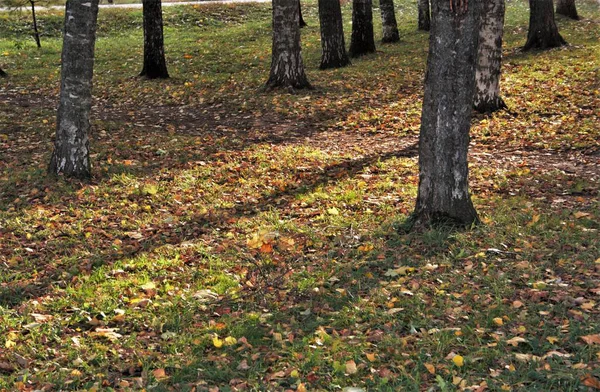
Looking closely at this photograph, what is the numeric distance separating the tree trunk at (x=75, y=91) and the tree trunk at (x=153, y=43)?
24.4 ft

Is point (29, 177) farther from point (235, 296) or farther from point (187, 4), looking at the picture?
point (187, 4)

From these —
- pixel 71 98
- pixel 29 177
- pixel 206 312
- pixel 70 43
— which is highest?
pixel 70 43

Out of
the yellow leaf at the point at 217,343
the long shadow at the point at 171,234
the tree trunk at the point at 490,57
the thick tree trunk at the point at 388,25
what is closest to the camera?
the yellow leaf at the point at 217,343

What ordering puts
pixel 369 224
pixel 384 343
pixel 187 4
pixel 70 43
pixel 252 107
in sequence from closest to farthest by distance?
pixel 384 343
pixel 369 224
pixel 70 43
pixel 252 107
pixel 187 4

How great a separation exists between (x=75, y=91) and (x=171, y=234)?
2.66 meters

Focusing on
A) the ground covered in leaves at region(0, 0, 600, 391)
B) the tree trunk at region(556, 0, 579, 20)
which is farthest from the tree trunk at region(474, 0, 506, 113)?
the tree trunk at region(556, 0, 579, 20)

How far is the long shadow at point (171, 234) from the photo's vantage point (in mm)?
5706

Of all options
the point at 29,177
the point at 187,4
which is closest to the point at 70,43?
the point at 29,177

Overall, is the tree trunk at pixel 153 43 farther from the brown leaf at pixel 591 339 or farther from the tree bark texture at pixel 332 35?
A: the brown leaf at pixel 591 339

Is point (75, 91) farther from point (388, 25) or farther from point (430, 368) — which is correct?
point (388, 25)

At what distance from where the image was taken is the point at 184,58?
1881cm

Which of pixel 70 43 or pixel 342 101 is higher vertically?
pixel 70 43

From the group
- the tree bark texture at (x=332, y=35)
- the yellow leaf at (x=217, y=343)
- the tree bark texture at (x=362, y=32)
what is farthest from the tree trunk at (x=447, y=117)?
the tree bark texture at (x=362, y=32)

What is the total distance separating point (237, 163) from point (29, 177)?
9.29 ft
